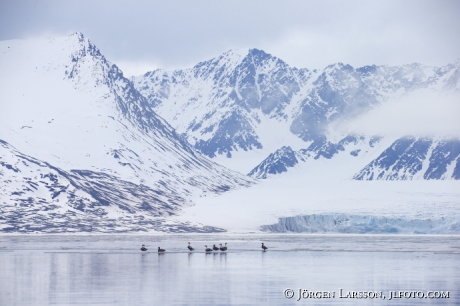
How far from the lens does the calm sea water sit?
202 ft

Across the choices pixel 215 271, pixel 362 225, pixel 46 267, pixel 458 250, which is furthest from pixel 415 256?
pixel 362 225

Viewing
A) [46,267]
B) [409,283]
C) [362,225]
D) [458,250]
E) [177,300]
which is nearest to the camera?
[177,300]

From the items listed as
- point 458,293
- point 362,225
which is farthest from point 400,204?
point 458,293

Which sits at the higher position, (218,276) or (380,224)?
(218,276)

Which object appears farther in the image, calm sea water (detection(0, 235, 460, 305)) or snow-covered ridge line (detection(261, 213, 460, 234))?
snow-covered ridge line (detection(261, 213, 460, 234))

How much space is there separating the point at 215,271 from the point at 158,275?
7.16 meters

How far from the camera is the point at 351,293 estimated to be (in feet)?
208

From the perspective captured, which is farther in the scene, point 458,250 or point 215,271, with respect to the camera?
point 458,250

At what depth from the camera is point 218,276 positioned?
77.8m

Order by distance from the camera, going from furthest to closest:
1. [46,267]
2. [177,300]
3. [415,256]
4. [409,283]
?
[415,256]
[46,267]
[409,283]
[177,300]

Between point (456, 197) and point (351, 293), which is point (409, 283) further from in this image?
point (456, 197)

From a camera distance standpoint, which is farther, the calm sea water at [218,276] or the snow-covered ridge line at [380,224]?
the snow-covered ridge line at [380,224]

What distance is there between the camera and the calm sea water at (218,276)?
202 feet

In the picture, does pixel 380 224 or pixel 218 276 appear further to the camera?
pixel 380 224
